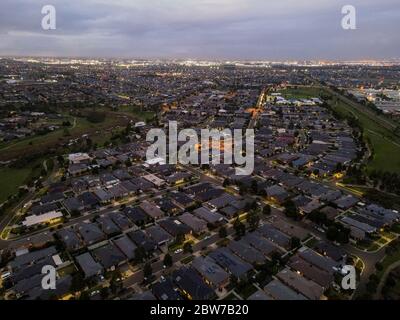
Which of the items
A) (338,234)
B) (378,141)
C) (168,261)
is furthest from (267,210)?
(378,141)

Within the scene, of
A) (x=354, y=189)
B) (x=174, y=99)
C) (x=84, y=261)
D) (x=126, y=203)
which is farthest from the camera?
(x=174, y=99)

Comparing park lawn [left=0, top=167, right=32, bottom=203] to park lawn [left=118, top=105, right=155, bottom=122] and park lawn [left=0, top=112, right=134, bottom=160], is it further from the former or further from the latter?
park lawn [left=118, top=105, right=155, bottom=122]

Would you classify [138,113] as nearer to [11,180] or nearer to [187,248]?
[11,180]

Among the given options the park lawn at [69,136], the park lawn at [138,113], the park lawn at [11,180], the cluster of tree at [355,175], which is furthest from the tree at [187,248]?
the park lawn at [138,113]

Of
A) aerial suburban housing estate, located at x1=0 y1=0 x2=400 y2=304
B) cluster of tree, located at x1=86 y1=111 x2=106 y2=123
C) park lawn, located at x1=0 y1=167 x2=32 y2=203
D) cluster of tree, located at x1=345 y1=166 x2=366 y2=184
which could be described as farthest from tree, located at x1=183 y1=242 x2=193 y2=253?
cluster of tree, located at x1=86 y1=111 x2=106 y2=123

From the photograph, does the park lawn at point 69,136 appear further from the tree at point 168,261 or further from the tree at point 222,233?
the tree at point 222,233
